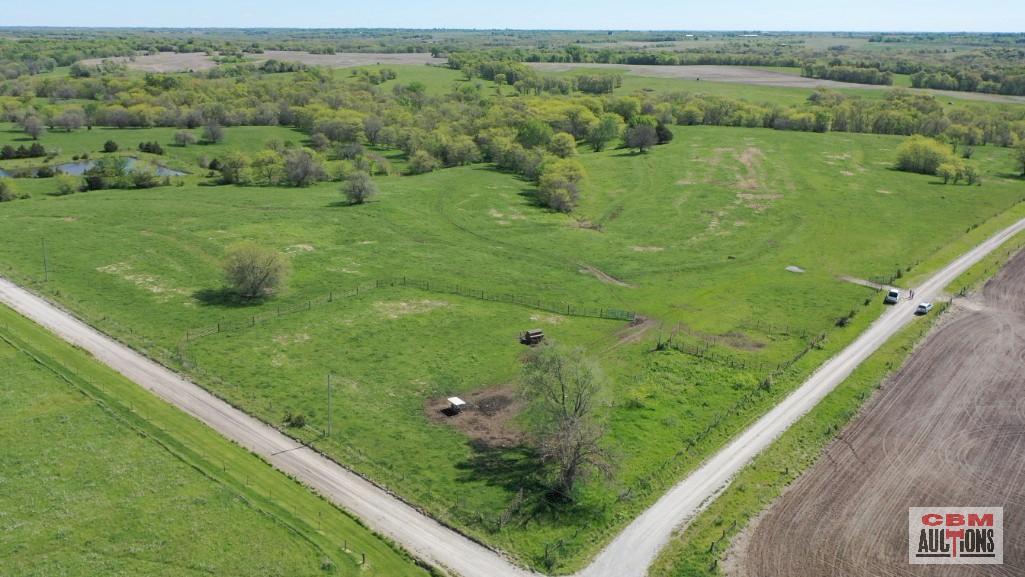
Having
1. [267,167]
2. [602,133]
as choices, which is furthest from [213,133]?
[602,133]

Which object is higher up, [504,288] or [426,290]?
[426,290]

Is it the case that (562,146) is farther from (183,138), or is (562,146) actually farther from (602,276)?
(183,138)

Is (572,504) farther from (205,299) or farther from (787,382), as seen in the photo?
(205,299)

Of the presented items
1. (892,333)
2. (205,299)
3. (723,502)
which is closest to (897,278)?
(892,333)

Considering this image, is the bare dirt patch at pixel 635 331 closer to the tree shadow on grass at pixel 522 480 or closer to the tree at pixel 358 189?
the tree shadow on grass at pixel 522 480

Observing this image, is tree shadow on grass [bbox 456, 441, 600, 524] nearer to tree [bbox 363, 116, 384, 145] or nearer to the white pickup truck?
the white pickup truck

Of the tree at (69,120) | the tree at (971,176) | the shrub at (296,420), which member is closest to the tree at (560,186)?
the shrub at (296,420)
